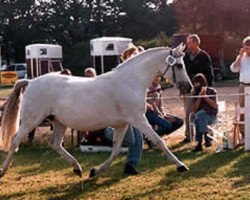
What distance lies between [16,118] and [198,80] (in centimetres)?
364

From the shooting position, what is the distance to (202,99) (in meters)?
9.94

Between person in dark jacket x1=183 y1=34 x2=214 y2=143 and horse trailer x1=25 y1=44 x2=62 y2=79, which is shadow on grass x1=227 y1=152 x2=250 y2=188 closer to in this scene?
person in dark jacket x1=183 y1=34 x2=214 y2=143

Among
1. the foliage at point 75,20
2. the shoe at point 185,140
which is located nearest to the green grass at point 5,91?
the shoe at point 185,140

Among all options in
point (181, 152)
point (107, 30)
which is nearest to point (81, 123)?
point (181, 152)

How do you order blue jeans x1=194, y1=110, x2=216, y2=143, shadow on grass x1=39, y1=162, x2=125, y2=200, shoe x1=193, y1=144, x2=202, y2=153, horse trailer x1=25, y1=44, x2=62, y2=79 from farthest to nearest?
horse trailer x1=25, y1=44, x2=62, y2=79
blue jeans x1=194, y1=110, x2=216, y2=143
shoe x1=193, y1=144, x2=202, y2=153
shadow on grass x1=39, y1=162, x2=125, y2=200

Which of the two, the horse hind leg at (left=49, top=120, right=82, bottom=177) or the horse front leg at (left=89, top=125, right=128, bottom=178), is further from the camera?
the horse hind leg at (left=49, top=120, right=82, bottom=177)

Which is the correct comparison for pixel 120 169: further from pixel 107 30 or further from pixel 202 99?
pixel 107 30

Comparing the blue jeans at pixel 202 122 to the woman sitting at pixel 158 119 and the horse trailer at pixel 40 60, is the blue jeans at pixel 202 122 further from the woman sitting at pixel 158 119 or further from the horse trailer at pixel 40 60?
the horse trailer at pixel 40 60

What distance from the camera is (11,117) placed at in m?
7.59

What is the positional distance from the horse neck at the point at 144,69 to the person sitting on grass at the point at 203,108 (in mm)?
2744

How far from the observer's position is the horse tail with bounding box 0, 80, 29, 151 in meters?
7.53

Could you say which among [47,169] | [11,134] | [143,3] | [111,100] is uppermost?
[143,3]

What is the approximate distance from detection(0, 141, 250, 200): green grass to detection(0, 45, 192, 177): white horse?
0.42m

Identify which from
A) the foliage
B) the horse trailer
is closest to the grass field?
the horse trailer
